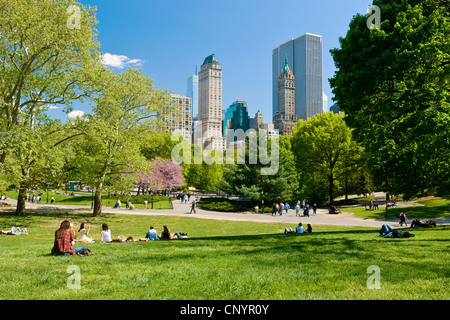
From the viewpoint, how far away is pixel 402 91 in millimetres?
15078

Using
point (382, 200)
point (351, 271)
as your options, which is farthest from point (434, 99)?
point (382, 200)

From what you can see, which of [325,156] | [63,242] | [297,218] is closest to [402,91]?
[63,242]

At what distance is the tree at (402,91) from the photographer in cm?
1330

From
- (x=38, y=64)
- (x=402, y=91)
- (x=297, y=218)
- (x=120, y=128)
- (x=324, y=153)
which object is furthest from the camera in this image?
(x=324, y=153)

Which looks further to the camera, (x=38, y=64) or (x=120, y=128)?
(x=120, y=128)

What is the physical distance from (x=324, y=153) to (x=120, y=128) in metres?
31.8

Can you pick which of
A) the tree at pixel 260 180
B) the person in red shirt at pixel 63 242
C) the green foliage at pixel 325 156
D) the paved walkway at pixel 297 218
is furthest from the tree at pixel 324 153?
the person in red shirt at pixel 63 242

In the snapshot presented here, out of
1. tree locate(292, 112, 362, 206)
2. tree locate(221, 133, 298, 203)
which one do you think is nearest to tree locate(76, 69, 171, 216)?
tree locate(221, 133, 298, 203)

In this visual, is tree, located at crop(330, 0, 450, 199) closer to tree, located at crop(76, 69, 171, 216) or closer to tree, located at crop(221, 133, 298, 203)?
tree, located at crop(76, 69, 171, 216)

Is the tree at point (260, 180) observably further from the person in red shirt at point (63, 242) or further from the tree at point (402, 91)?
the person in red shirt at point (63, 242)

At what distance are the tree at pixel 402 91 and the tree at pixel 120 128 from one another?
60.0 ft

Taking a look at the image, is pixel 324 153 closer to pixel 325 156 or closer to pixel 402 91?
pixel 325 156

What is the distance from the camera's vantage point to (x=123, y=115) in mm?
30172

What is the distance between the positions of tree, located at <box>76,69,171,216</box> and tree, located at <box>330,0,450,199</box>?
60.0ft
